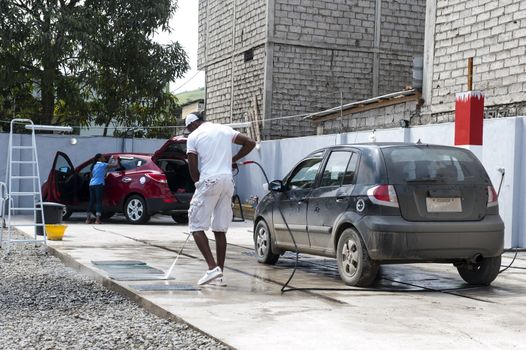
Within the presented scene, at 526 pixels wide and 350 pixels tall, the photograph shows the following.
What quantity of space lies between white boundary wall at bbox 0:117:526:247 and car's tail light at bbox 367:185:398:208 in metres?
5.12

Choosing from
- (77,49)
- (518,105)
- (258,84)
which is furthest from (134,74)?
(518,105)

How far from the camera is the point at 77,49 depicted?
79.3ft

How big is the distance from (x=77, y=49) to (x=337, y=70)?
7.70m

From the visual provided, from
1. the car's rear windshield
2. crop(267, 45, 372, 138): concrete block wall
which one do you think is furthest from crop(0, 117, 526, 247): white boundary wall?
the car's rear windshield

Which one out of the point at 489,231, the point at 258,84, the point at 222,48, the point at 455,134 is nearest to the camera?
the point at 489,231

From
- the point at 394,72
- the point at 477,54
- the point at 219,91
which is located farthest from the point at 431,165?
the point at 219,91

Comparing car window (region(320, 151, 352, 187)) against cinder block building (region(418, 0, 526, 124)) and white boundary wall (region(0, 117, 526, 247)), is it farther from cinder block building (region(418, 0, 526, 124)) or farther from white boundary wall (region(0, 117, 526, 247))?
cinder block building (region(418, 0, 526, 124))

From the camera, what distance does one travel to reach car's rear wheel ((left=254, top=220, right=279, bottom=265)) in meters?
10.4

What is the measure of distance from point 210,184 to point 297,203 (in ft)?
5.98

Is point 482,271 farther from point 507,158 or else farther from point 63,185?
point 63,185

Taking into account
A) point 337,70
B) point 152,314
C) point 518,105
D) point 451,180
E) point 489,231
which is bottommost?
point 152,314

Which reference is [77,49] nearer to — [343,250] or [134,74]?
[134,74]

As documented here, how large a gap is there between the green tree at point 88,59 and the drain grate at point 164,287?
1637 cm

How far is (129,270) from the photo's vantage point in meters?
9.29
